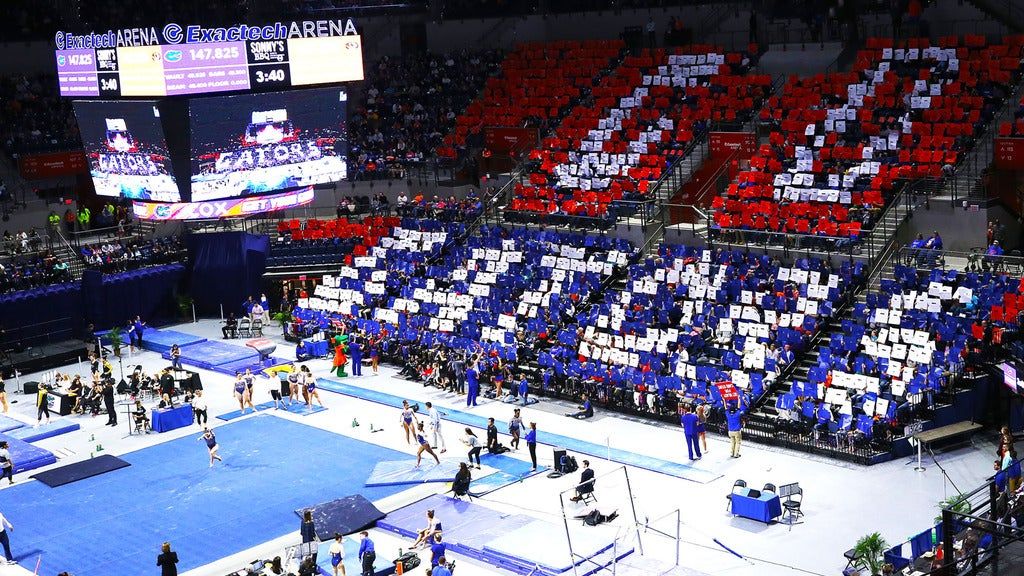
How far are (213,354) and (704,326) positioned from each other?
1667 cm

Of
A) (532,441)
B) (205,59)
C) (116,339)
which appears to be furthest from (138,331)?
(532,441)

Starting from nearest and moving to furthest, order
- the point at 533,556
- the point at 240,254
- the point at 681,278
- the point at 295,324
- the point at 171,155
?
the point at 533,556, the point at 681,278, the point at 171,155, the point at 295,324, the point at 240,254

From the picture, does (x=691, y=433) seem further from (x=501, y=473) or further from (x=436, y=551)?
(x=436, y=551)

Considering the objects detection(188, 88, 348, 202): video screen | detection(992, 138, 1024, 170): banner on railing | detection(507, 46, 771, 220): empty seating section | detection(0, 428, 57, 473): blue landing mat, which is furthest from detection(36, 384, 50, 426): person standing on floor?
detection(992, 138, 1024, 170): banner on railing

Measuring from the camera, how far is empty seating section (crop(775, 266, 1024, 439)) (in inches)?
1136

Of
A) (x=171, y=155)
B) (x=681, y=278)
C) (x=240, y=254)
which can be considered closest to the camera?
(x=681, y=278)

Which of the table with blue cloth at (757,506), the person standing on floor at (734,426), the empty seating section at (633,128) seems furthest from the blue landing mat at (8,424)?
the table with blue cloth at (757,506)

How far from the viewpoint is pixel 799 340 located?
1272 inches

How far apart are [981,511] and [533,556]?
27.2ft

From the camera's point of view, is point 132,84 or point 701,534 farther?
point 132,84

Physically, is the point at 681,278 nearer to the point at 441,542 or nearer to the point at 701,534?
the point at 701,534

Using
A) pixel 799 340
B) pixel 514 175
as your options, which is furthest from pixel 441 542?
pixel 514 175

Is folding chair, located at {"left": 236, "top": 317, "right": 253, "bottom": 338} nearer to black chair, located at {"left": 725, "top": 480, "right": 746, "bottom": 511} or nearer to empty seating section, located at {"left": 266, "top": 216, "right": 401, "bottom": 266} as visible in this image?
empty seating section, located at {"left": 266, "top": 216, "right": 401, "bottom": 266}

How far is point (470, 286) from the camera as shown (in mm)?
40562
